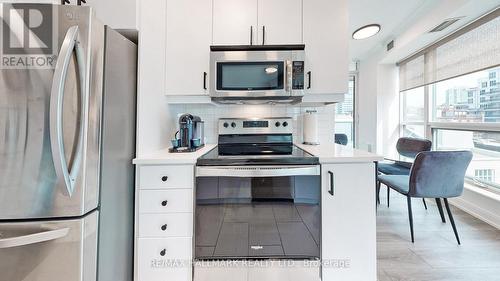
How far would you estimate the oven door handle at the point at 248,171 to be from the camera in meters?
1.31

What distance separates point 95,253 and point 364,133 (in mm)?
4605

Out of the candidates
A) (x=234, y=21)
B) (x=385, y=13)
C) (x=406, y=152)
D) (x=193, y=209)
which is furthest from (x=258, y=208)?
(x=385, y=13)

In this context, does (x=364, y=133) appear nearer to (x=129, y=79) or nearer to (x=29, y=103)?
(x=129, y=79)

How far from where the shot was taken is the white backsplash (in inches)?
81.1

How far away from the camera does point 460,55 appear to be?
2.79 meters

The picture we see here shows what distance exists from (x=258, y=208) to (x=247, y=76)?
937mm

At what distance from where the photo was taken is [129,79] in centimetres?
137

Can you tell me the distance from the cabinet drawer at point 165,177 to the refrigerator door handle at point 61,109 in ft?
1.18

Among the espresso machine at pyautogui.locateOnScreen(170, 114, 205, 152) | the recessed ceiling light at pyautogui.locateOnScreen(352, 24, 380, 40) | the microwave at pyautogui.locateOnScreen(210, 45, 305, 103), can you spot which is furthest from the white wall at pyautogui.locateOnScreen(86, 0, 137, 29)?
the recessed ceiling light at pyautogui.locateOnScreen(352, 24, 380, 40)

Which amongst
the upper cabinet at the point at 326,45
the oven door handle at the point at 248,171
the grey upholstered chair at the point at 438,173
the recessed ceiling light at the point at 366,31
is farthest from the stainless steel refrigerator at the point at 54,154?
the recessed ceiling light at the point at 366,31

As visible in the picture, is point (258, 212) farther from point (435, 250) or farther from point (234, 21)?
point (435, 250)

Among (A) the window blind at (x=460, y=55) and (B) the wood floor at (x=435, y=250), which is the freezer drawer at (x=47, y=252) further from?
(A) the window blind at (x=460, y=55)

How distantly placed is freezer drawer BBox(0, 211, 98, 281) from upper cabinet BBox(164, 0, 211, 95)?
3.51 feet

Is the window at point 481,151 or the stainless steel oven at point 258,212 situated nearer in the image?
the stainless steel oven at point 258,212
